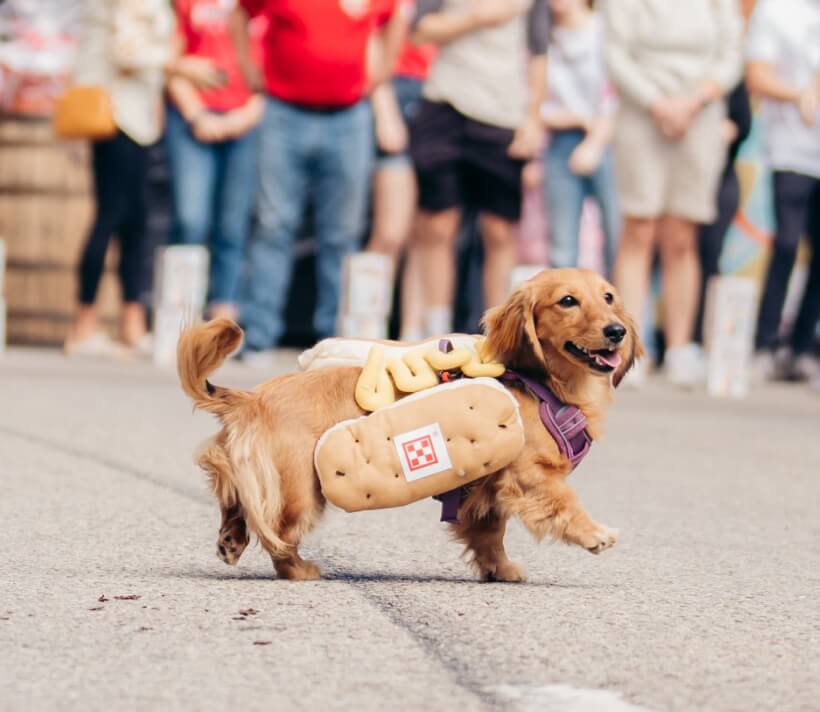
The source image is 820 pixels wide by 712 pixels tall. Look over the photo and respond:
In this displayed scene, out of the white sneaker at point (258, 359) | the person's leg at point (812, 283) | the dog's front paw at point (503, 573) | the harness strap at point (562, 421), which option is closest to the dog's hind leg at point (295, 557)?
the dog's front paw at point (503, 573)

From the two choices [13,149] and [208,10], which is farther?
[13,149]

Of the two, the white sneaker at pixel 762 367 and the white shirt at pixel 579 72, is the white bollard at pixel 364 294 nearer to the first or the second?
the white shirt at pixel 579 72

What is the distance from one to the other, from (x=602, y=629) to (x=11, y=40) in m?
9.09

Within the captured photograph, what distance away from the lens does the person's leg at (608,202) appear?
422 inches

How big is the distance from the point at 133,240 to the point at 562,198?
251cm

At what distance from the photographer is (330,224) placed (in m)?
10.1

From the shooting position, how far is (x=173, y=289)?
10805 mm

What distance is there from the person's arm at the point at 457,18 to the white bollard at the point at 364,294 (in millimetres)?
1222

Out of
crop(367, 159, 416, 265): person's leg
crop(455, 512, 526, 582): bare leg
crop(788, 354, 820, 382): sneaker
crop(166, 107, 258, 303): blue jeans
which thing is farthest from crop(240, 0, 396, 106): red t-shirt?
crop(455, 512, 526, 582): bare leg

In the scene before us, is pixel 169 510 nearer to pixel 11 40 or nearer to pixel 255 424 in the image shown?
pixel 255 424

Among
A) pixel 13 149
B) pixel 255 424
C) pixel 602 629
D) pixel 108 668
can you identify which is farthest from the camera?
pixel 13 149

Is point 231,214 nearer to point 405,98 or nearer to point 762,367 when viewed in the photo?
point 405,98

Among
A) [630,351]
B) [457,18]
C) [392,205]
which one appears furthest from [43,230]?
[630,351]

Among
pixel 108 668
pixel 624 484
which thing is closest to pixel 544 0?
pixel 624 484
